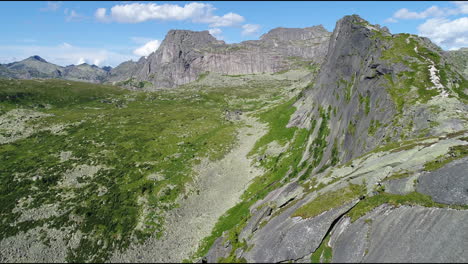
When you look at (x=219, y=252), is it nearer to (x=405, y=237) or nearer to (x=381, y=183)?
(x=381, y=183)

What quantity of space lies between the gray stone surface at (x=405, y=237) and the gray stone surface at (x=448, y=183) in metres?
1.48

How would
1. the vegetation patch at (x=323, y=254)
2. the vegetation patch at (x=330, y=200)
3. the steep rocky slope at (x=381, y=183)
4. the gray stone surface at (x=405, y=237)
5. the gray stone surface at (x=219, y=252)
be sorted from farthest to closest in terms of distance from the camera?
1. the gray stone surface at (x=219, y=252)
2. the vegetation patch at (x=330, y=200)
3. the vegetation patch at (x=323, y=254)
4. the steep rocky slope at (x=381, y=183)
5. the gray stone surface at (x=405, y=237)

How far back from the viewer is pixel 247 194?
59.0 m

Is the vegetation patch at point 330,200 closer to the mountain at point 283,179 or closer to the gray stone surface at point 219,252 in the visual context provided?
the mountain at point 283,179

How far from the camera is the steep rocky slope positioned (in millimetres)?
20500

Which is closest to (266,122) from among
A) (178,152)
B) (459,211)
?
(178,152)

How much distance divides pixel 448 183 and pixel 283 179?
3559 centimetres

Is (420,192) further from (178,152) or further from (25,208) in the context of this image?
(178,152)

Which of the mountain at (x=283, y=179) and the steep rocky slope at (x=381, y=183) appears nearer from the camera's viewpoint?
the steep rocky slope at (x=381, y=183)

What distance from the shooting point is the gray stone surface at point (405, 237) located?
18.3 m

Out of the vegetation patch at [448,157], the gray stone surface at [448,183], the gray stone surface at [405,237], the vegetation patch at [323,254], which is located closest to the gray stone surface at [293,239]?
the vegetation patch at [323,254]

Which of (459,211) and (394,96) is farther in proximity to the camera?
(394,96)

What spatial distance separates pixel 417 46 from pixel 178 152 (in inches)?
3014

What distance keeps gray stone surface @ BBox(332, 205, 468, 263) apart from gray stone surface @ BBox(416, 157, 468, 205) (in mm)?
1483
